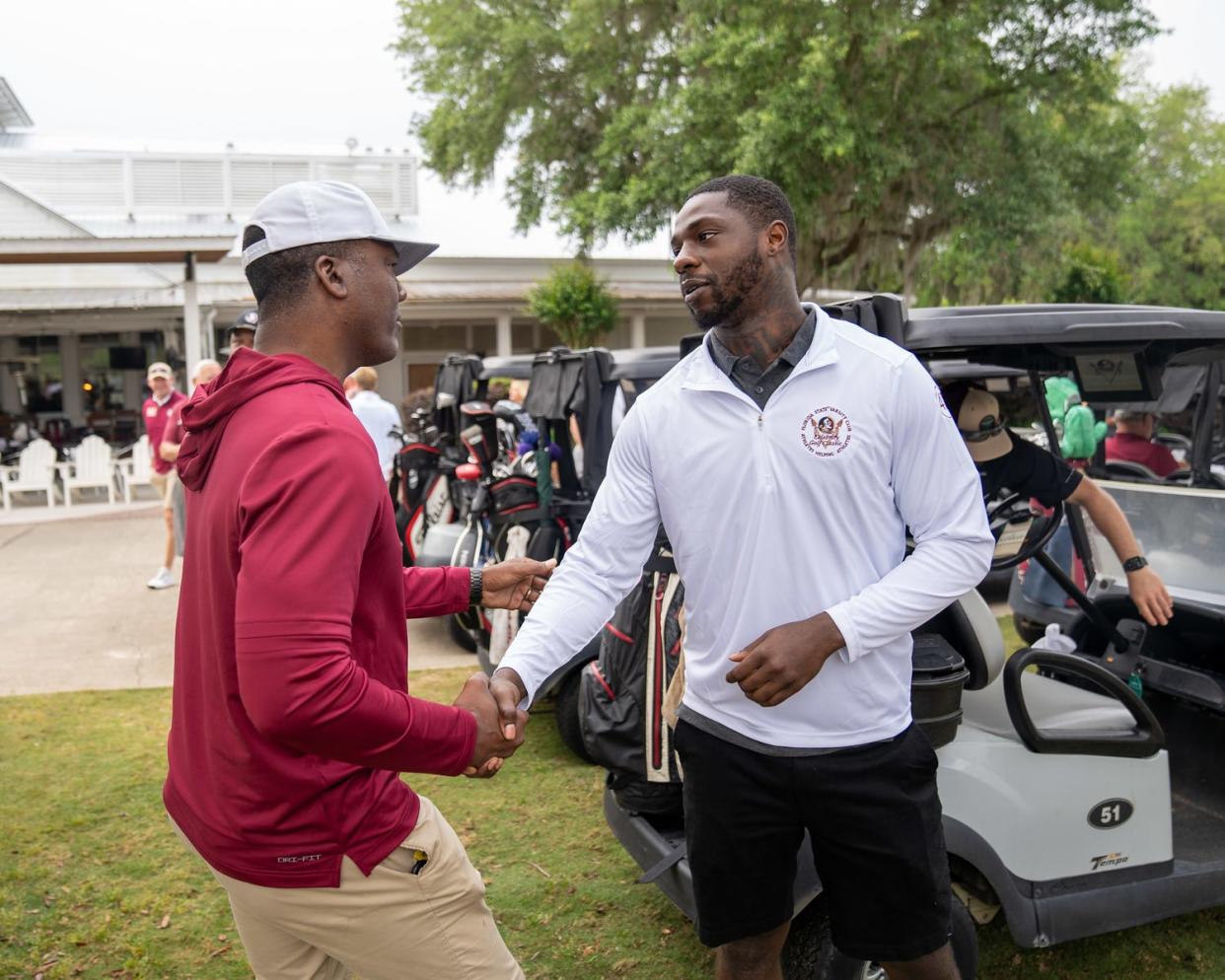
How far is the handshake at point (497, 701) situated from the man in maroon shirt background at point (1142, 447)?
6.46 m

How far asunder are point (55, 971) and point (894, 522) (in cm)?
311

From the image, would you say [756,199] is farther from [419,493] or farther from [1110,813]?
[419,493]

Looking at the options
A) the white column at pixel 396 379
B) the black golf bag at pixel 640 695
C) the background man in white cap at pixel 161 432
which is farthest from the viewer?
the white column at pixel 396 379

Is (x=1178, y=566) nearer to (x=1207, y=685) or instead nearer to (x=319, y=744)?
(x=1207, y=685)

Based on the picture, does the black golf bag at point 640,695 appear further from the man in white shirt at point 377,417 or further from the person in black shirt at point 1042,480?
the man in white shirt at point 377,417

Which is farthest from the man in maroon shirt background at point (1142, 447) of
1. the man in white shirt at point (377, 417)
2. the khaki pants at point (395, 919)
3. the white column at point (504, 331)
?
the white column at point (504, 331)

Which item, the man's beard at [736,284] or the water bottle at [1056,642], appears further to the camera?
the water bottle at [1056,642]

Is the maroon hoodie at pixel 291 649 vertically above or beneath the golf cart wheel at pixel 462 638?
above

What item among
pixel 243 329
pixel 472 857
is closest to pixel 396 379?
pixel 243 329

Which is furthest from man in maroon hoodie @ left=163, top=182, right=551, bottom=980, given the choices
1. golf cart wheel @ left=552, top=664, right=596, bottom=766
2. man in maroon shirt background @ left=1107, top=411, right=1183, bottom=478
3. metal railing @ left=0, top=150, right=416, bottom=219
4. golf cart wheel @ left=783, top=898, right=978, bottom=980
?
metal railing @ left=0, top=150, right=416, bottom=219

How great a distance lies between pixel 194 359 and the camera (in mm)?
14594

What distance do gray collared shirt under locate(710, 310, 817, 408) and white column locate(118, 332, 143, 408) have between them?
23.2m

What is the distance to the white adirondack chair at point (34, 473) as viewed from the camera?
15.3 m

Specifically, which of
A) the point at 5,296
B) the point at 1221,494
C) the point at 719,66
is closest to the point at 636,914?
the point at 1221,494
